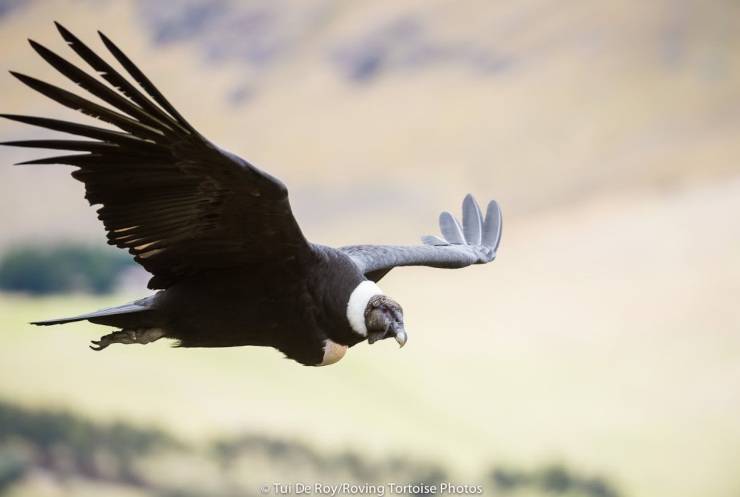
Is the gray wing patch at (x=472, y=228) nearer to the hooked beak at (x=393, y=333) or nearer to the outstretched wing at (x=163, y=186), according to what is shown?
the hooked beak at (x=393, y=333)

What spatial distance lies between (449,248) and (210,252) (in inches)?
81.5

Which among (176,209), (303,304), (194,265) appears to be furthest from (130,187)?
(303,304)

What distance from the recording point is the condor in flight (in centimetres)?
488

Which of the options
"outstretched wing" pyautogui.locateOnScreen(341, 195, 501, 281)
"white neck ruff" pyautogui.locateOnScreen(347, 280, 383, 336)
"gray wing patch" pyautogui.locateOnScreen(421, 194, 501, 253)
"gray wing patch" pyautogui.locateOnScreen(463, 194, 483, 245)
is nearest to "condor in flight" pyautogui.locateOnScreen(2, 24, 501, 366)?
"white neck ruff" pyautogui.locateOnScreen(347, 280, 383, 336)

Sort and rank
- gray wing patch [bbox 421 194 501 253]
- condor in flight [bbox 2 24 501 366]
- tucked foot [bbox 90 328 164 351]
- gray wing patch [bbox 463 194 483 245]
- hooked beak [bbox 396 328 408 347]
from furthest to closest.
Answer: gray wing patch [bbox 463 194 483 245] → gray wing patch [bbox 421 194 501 253] → tucked foot [bbox 90 328 164 351] → hooked beak [bbox 396 328 408 347] → condor in flight [bbox 2 24 501 366]

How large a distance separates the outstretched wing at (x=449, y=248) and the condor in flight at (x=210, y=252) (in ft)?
0.81

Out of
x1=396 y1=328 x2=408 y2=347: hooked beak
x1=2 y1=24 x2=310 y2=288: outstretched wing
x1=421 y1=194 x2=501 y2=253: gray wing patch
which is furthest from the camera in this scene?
x1=421 y1=194 x2=501 y2=253: gray wing patch

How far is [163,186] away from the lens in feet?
16.8

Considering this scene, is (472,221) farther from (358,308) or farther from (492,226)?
(358,308)

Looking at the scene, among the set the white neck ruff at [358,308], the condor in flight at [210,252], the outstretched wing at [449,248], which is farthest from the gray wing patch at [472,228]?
the white neck ruff at [358,308]

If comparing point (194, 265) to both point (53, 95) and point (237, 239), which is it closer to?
point (237, 239)

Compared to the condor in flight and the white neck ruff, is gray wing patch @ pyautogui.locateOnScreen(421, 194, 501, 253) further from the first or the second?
the white neck ruff

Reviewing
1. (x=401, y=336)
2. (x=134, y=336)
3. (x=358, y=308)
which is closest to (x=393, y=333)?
(x=401, y=336)

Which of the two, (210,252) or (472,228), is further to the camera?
(472,228)
